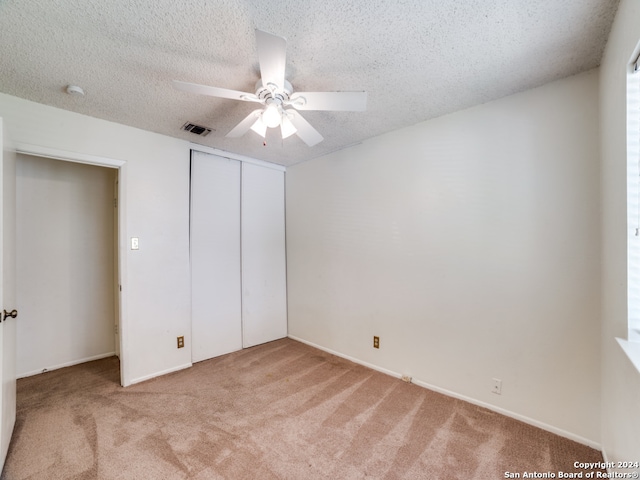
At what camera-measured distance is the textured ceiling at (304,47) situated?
1263mm

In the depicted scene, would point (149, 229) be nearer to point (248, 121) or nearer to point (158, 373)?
point (158, 373)

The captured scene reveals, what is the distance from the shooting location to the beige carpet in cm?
153

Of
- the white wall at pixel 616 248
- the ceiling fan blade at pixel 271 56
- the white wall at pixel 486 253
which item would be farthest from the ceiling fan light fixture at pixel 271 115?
the white wall at pixel 616 248

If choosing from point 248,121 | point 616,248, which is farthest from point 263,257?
point 616,248

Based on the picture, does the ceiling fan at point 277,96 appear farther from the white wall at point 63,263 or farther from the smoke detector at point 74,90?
the white wall at point 63,263

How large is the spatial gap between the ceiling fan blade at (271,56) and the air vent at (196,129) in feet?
4.42

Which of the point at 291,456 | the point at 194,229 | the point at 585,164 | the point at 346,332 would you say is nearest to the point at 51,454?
the point at 291,456

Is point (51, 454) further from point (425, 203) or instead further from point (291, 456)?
point (425, 203)

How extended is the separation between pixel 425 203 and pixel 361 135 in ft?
3.16

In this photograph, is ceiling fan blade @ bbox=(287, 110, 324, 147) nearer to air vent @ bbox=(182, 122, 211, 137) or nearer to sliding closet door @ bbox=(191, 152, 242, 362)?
air vent @ bbox=(182, 122, 211, 137)

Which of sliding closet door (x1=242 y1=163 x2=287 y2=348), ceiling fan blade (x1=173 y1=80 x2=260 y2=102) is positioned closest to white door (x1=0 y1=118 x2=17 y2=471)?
ceiling fan blade (x1=173 y1=80 x2=260 y2=102)

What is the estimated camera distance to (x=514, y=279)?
1940 mm

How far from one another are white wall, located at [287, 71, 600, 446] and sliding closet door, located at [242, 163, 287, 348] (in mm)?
954

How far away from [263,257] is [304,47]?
2550 mm
